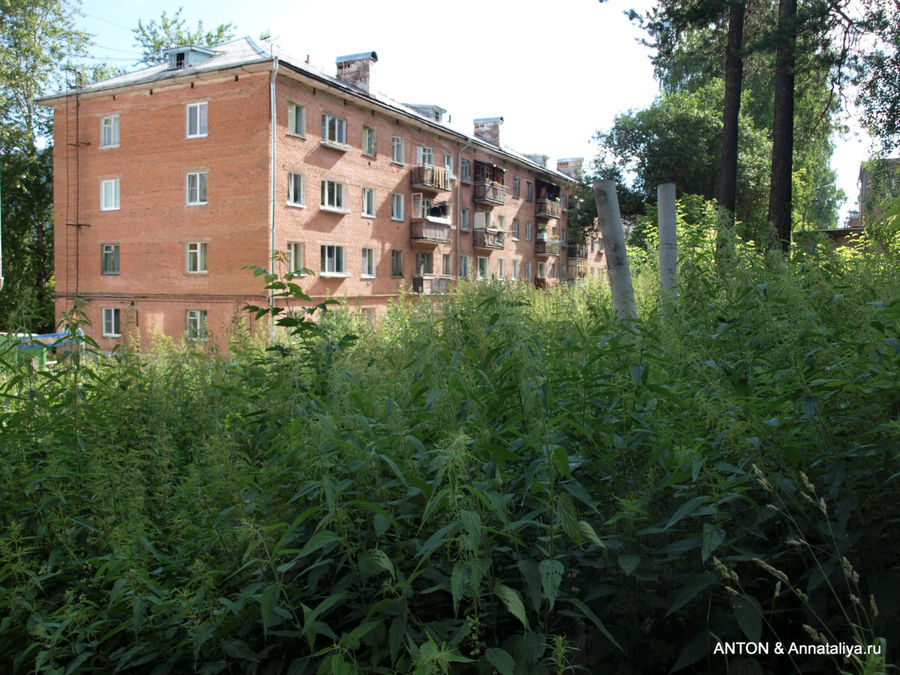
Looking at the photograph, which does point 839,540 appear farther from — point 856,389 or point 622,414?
point 622,414

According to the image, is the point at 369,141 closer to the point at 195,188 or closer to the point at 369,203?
the point at 369,203

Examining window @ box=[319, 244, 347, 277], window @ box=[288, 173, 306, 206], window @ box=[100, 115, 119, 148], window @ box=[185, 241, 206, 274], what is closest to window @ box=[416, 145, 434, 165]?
window @ box=[319, 244, 347, 277]

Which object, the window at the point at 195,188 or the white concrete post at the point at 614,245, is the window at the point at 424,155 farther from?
the white concrete post at the point at 614,245

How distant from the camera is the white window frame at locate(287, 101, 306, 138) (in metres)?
26.8

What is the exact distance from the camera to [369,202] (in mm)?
31844

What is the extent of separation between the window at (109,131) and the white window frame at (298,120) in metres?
8.64

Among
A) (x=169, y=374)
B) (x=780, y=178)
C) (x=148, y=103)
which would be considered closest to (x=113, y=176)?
(x=148, y=103)

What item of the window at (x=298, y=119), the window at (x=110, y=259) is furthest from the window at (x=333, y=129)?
the window at (x=110, y=259)

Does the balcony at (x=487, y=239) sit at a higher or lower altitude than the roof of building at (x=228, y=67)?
lower

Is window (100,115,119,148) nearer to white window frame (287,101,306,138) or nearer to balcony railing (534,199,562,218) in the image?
white window frame (287,101,306,138)

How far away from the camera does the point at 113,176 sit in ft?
96.2

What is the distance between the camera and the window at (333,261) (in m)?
28.5

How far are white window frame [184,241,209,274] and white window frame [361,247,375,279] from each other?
7.18m

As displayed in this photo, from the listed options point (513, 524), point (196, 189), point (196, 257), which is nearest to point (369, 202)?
point (196, 189)
